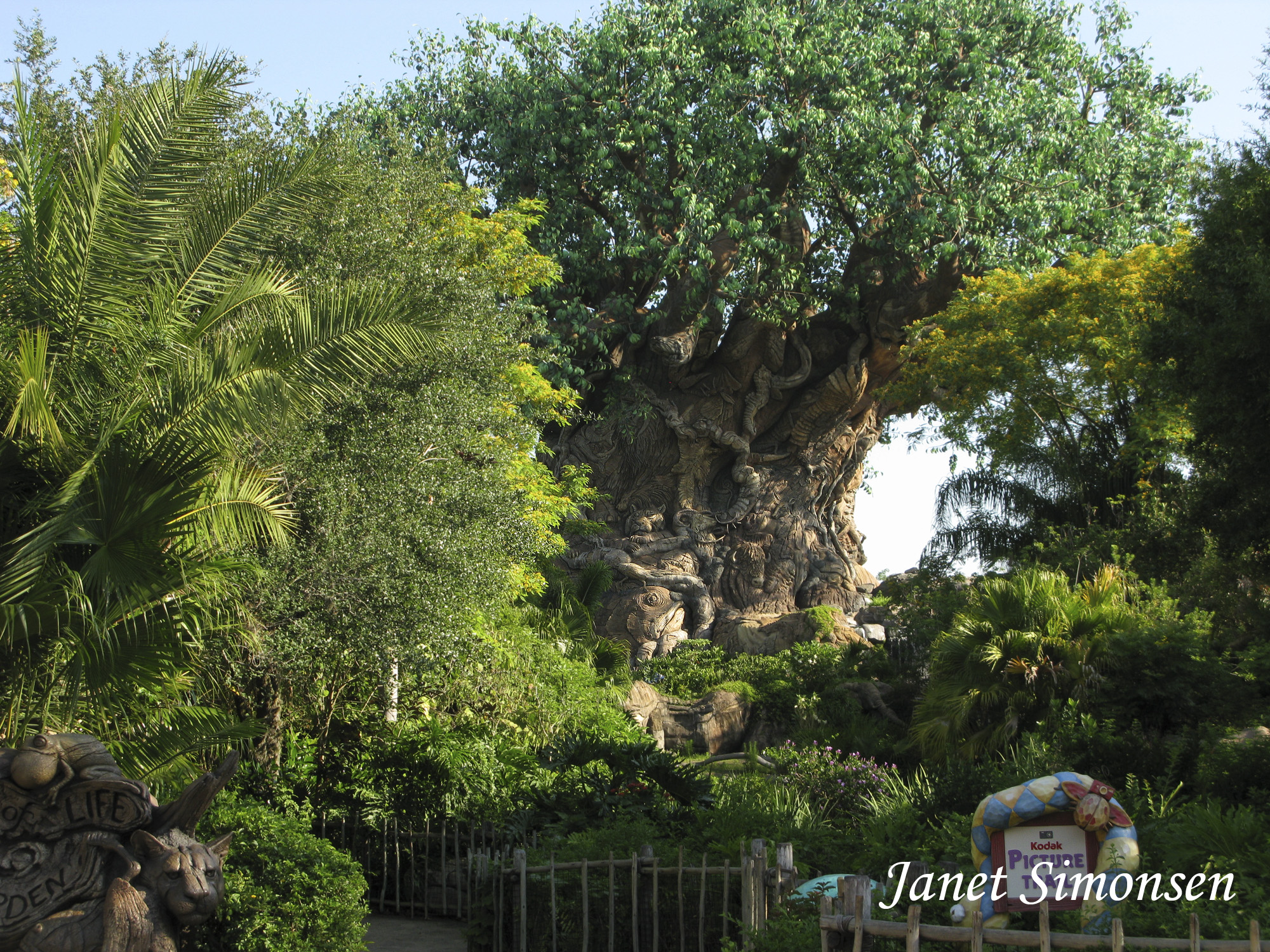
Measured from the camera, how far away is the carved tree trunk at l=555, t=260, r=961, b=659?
26.9m

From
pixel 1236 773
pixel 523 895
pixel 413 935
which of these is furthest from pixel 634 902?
pixel 1236 773

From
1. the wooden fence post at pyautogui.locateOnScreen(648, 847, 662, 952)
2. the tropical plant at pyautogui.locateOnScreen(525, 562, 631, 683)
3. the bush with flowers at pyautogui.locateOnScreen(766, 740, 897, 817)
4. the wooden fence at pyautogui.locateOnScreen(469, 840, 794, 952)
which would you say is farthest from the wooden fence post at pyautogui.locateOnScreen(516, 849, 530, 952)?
the tropical plant at pyautogui.locateOnScreen(525, 562, 631, 683)

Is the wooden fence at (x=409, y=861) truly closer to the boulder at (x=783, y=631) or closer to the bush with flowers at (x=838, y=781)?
the bush with flowers at (x=838, y=781)


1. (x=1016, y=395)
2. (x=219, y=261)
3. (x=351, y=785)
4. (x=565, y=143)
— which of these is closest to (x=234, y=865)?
(x=351, y=785)

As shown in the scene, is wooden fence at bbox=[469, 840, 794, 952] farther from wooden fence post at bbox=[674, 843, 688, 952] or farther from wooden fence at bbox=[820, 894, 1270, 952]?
wooden fence at bbox=[820, 894, 1270, 952]

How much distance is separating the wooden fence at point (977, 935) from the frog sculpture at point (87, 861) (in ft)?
10.4

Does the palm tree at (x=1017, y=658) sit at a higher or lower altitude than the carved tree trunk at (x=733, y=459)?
lower

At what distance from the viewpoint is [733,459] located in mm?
29297

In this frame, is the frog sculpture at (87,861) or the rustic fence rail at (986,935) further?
the frog sculpture at (87,861)

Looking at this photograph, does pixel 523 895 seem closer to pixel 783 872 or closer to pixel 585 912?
pixel 585 912

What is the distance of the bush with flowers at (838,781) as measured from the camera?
35.0 ft

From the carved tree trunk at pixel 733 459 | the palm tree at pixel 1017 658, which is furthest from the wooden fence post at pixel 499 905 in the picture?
the carved tree trunk at pixel 733 459

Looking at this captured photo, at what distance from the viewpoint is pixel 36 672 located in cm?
711

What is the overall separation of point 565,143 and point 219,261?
15895 millimetres
